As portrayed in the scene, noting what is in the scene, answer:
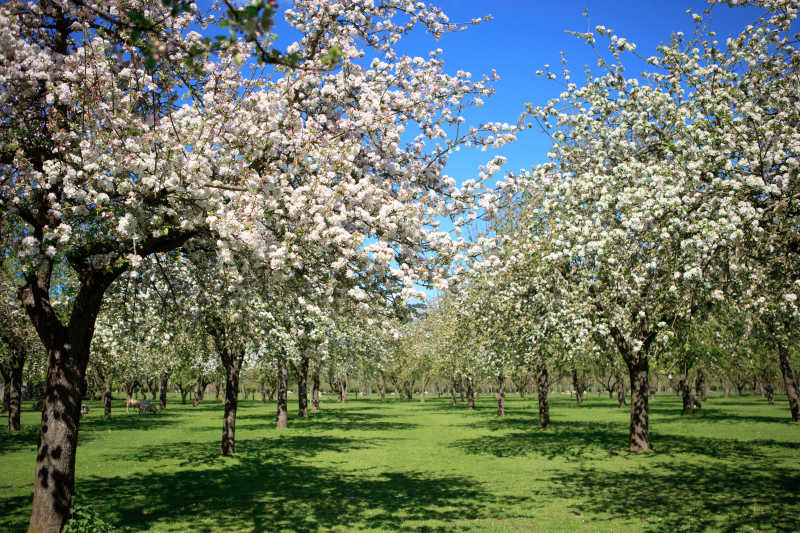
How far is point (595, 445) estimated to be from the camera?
24.2 meters

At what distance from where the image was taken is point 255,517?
486 inches

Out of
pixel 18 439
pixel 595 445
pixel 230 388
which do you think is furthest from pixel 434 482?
→ pixel 18 439

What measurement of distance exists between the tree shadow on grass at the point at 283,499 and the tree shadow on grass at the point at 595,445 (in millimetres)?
7344

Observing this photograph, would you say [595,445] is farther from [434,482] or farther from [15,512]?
[15,512]

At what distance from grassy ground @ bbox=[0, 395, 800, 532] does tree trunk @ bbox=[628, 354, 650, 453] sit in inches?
35.8

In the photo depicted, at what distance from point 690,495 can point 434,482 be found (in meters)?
7.54

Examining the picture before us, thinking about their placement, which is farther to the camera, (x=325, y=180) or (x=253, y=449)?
(x=253, y=449)

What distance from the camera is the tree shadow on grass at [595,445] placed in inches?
861

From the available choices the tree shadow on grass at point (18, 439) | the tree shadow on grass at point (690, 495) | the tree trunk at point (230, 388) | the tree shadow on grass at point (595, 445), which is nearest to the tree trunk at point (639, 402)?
the tree shadow on grass at point (595, 445)

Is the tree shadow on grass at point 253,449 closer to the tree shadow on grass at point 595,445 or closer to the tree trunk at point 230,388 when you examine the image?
the tree trunk at point 230,388

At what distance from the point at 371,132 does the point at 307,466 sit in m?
14.9

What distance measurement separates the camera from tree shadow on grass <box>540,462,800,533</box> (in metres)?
11.5

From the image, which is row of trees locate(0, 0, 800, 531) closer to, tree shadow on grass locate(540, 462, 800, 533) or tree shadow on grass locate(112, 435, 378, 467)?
tree shadow on grass locate(540, 462, 800, 533)

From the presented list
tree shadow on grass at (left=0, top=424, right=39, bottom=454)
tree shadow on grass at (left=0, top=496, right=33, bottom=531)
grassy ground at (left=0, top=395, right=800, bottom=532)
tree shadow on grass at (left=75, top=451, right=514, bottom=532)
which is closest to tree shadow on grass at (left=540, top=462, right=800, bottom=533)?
grassy ground at (left=0, top=395, right=800, bottom=532)
